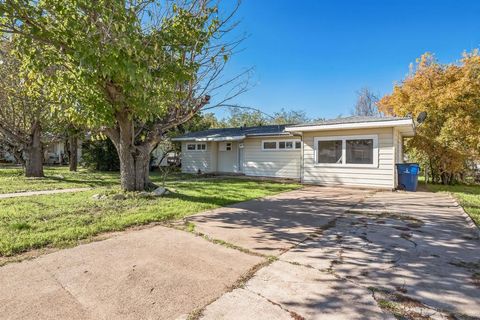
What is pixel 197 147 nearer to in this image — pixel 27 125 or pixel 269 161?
pixel 269 161

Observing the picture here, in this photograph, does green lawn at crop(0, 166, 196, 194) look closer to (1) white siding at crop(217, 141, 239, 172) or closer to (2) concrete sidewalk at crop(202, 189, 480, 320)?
(1) white siding at crop(217, 141, 239, 172)

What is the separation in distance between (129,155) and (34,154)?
8014 mm

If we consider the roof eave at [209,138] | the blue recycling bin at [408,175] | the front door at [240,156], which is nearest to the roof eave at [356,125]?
the blue recycling bin at [408,175]

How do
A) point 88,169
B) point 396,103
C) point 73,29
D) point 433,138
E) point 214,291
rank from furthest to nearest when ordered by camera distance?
1. point 88,169
2. point 396,103
3. point 433,138
4. point 73,29
5. point 214,291

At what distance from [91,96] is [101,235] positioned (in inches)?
147

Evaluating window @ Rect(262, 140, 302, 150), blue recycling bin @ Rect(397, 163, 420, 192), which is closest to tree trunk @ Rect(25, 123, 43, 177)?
window @ Rect(262, 140, 302, 150)

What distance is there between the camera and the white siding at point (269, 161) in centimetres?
1433

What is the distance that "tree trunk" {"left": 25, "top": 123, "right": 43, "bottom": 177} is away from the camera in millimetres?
12836

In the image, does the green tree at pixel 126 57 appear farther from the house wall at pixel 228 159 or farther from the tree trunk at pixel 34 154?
the house wall at pixel 228 159

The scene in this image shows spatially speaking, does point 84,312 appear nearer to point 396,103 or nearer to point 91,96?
point 91,96

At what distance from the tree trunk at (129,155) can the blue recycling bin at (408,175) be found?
31.2ft

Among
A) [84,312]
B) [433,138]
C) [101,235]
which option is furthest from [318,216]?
[433,138]

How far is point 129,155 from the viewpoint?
8.23 meters

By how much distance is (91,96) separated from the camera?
654 cm
